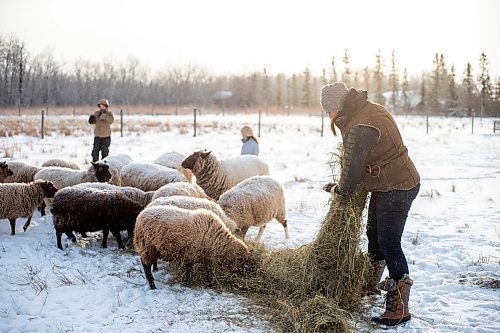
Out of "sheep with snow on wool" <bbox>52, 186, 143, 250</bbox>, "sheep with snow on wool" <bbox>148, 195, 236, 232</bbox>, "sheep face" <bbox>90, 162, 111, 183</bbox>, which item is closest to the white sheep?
"sheep face" <bbox>90, 162, 111, 183</bbox>

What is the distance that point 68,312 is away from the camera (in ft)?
16.6

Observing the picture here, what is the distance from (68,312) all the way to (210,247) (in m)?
1.80

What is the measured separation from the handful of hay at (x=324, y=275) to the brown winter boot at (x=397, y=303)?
44 cm

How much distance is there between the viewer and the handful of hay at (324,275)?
5.09m

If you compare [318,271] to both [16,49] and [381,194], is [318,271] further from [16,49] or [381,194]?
[16,49]

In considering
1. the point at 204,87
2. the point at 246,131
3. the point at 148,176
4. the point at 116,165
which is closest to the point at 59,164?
the point at 116,165

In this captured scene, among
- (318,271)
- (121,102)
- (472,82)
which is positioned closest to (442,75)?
(472,82)

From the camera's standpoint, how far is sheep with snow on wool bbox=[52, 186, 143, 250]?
7.27 metres

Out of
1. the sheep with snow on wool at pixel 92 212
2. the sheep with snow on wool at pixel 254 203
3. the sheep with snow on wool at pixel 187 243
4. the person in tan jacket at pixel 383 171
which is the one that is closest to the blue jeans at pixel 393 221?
the person in tan jacket at pixel 383 171

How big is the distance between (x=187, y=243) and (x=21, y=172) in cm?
641

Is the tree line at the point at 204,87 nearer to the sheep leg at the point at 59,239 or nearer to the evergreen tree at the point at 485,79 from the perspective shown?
the evergreen tree at the point at 485,79

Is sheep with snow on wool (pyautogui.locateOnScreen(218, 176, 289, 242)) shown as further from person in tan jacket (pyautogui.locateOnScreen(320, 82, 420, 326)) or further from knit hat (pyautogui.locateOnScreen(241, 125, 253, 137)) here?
knit hat (pyautogui.locateOnScreen(241, 125, 253, 137))

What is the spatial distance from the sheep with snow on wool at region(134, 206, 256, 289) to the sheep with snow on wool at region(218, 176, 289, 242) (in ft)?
4.68

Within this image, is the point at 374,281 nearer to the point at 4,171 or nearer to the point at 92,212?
the point at 92,212
